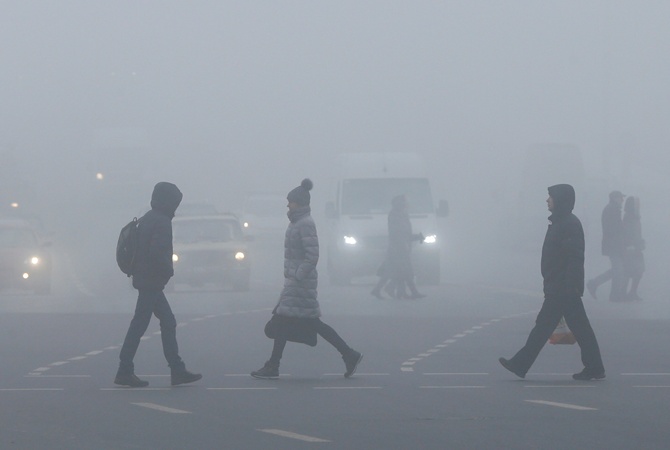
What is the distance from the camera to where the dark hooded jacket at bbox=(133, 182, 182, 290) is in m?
12.6

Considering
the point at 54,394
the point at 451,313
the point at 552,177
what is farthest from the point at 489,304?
the point at 552,177

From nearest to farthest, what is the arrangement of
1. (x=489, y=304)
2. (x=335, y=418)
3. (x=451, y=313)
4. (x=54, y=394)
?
(x=335, y=418) → (x=54, y=394) → (x=451, y=313) → (x=489, y=304)

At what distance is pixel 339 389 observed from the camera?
12516mm

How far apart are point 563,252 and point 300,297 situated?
7.55 feet

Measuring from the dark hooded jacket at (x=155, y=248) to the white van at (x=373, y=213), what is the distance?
59.2 ft

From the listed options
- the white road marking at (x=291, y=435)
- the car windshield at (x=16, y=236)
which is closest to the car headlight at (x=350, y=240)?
the car windshield at (x=16, y=236)

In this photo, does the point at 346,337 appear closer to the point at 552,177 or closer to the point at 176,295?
the point at 176,295

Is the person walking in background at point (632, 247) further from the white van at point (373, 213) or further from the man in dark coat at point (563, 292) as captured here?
the man in dark coat at point (563, 292)

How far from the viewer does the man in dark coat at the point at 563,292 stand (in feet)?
42.3

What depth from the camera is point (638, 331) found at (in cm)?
1892

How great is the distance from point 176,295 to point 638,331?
11.2 m

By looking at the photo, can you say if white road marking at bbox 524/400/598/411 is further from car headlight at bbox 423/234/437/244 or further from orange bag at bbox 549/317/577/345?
car headlight at bbox 423/234/437/244

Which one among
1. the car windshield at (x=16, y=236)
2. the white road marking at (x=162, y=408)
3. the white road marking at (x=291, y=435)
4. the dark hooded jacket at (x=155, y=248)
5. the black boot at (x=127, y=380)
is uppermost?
the car windshield at (x=16, y=236)

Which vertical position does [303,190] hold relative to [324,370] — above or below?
above
